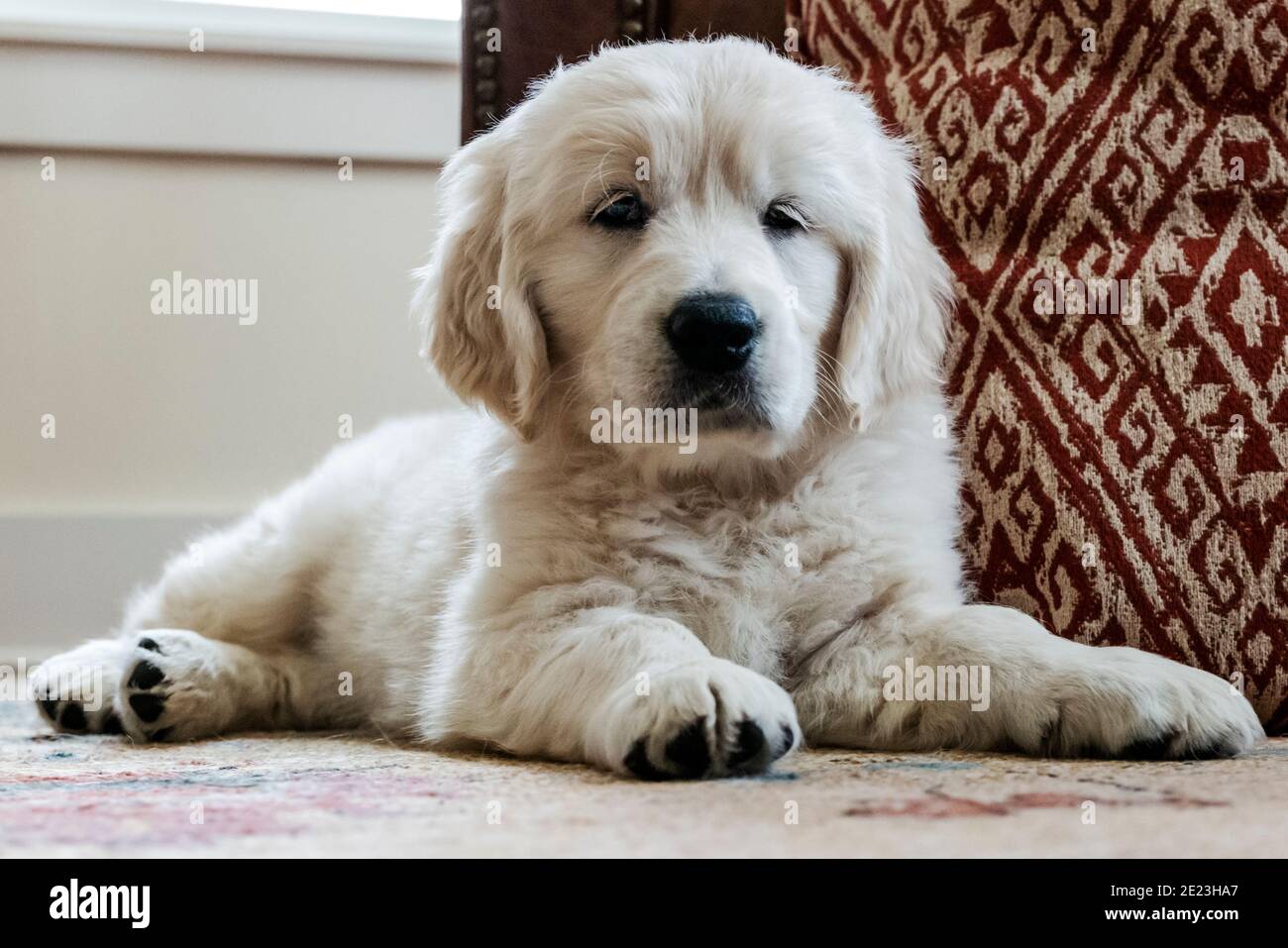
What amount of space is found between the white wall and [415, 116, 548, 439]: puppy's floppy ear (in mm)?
1614

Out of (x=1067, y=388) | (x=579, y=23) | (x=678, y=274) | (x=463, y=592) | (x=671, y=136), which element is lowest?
(x=463, y=592)

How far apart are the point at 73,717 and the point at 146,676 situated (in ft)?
0.69

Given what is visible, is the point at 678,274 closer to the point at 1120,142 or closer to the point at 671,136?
the point at 671,136

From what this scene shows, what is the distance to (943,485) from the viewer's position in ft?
7.14

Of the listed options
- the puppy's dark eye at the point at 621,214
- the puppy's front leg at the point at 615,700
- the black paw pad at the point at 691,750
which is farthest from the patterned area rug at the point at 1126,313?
the black paw pad at the point at 691,750

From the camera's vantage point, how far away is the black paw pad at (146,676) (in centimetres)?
227

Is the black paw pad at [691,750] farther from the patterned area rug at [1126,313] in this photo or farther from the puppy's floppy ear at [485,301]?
the patterned area rug at [1126,313]

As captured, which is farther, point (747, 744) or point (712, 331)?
point (712, 331)

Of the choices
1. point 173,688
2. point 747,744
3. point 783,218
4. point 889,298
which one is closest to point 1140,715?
point 747,744

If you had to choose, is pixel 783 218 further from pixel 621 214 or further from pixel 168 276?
pixel 168 276

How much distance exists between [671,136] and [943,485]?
2.39ft

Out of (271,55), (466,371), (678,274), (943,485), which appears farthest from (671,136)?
(271,55)

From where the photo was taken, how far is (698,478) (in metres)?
2.06

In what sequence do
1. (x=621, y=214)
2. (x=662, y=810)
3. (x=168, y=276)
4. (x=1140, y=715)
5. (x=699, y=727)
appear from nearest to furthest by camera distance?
(x=662, y=810)
(x=699, y=727)
(x=1140, y=715)
(x=621, y=214)
(x=168, y=276)
